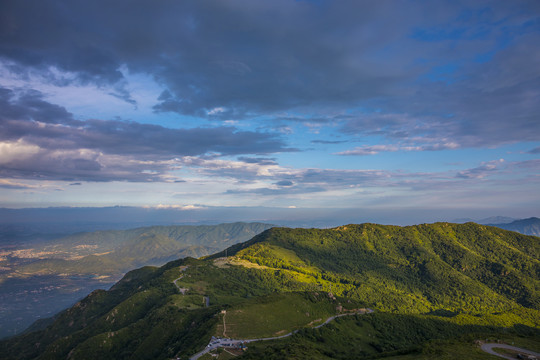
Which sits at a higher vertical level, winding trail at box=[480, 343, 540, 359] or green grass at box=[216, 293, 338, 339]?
winding trail at box=[480, 343, 540, 359]

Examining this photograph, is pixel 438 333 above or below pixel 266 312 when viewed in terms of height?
below

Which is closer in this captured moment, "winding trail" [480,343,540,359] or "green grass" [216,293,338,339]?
"winding trail" [480,343,540,359]

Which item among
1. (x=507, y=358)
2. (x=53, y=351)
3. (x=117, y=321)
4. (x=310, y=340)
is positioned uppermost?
(x=507, y=358)

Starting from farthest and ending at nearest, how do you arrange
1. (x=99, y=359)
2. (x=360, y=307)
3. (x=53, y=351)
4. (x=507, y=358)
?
(x=360, y=307) < (x=53, y=351) < (x=99, y=359) < (x=507, y=358)

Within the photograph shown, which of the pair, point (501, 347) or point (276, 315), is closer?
point (501, 347)

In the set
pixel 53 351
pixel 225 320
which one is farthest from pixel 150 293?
pixel 225 320

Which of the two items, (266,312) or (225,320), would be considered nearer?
(225,320)

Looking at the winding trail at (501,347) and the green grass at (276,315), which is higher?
the winding trail at (501,347)

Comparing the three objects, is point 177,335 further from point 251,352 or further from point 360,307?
point 360,307

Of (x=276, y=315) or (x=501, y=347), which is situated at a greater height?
(x=501, y=347)

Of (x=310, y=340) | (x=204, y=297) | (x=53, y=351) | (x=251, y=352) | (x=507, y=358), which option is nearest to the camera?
(x=507, y=358)

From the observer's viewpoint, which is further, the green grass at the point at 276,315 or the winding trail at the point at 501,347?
the green grass at the point at 276,315
